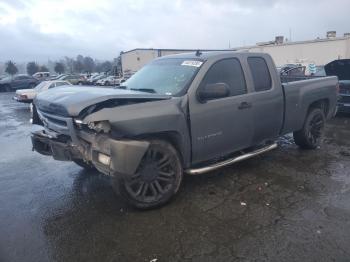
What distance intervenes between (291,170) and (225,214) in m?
1.99

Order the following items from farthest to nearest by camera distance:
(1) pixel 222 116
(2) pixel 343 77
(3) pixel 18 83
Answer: (3) pixel 18 83
(2) pixel 343 77
(1) pixel 222 116

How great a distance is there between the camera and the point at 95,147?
3.78 m

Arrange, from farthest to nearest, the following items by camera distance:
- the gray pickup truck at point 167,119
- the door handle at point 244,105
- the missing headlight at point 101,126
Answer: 1. the door handle at point 244,105
2. the gray pickup truck at point 167,119
3. the missing headlight at point 101,126

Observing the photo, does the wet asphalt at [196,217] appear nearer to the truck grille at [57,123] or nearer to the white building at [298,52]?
the truck grille at [57,123]

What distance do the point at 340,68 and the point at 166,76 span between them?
7284 millimetres

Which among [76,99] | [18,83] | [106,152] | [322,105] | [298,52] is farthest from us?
[298,52]

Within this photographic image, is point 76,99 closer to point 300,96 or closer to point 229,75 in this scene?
point 229,75

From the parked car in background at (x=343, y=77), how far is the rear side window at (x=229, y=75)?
613 centimetres

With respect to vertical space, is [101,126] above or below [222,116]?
above

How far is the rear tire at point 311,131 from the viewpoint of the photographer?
641 centimetres

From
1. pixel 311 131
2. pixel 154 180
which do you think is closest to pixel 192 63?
pixel 154 180

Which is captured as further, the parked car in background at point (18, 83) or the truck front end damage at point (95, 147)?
the parked car in background at point (18, 83)

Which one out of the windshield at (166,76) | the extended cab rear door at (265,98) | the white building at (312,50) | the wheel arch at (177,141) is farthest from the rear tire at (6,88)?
the wheel arch at (177,141)

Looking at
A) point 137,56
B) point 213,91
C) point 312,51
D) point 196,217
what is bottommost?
point 196,217
